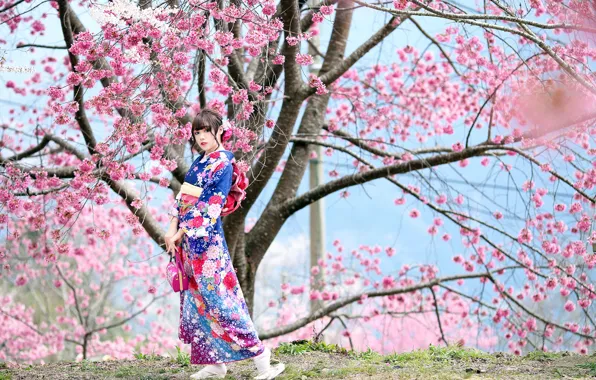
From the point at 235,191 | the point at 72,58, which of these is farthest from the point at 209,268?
the point at 72,58

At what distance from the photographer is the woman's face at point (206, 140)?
368 centimetres

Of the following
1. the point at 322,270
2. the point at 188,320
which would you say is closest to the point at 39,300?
the point at 322,270

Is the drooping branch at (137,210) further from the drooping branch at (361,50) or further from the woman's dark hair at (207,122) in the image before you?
the drooping branch at (361,50)

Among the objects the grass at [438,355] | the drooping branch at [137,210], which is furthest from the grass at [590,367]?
the drooping branch at [137,210]

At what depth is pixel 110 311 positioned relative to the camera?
1255 centimetres

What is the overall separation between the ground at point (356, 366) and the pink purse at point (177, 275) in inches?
27.3

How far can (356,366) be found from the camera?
13.5ft

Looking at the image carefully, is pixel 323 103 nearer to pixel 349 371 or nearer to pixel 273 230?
pixel 273 230

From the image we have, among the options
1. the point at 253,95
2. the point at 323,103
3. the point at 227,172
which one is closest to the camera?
the point at 227,172

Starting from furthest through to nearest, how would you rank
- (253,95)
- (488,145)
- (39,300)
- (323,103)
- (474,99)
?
(39,300) < (474,99) < (323,103) < (488,145) < (253,95)

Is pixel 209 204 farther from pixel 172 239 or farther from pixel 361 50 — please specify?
pixel 361 50

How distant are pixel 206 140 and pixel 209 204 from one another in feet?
1.26

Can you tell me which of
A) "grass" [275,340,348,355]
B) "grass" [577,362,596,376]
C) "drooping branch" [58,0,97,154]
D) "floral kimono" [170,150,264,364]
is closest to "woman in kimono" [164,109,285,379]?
"floral kimono" [170,150,264,364]

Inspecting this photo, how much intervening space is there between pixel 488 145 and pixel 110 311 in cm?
929
